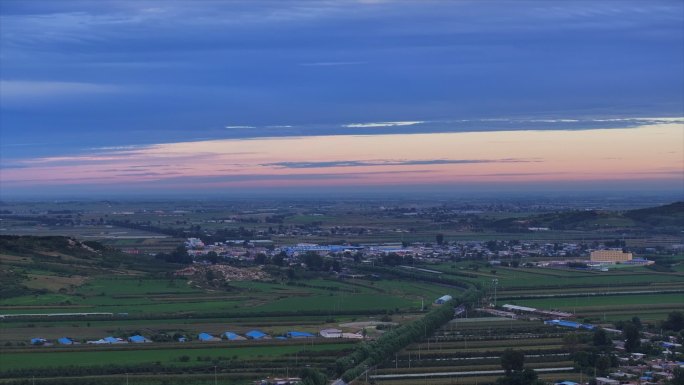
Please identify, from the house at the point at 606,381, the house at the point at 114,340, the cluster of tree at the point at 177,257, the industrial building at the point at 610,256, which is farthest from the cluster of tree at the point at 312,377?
the industrial building at the point at 610,256

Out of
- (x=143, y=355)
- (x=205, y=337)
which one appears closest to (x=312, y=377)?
(x=143, y=355)

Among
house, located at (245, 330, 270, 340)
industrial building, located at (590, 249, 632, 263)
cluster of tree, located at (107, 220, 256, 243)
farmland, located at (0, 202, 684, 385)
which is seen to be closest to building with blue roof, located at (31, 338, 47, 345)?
farmland, located at (0, 202, 684, 385)

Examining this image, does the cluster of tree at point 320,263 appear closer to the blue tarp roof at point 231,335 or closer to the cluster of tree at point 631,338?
the blue tarp roof at point 231,335

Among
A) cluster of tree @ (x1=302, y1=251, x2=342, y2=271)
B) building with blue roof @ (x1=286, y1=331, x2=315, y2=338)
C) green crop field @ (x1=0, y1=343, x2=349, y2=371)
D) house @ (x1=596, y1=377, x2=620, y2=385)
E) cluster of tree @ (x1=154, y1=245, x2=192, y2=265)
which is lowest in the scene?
green crop field @ (x1=0, y1=343, x2=349, y2=371)

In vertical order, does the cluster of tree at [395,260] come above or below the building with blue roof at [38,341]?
above

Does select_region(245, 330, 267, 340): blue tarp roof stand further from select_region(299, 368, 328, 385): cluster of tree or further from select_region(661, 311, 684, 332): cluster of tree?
select_region(661, 311, 684, 332): cluster of tree

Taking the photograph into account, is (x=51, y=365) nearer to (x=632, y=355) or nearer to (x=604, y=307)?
(x=632, y=355)

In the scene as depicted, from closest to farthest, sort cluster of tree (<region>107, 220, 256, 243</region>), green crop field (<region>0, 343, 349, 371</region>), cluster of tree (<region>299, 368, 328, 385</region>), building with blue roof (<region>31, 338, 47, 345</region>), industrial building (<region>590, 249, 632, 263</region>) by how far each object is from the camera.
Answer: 1. cluster of tree (<region>299, 368, 328, 385</region>)
2. green crop field (<region>0, 343, 349, 371</region>)
3. building with blue roof (<region>31, 338, 47, 345</region>)
4. industrial building (<region>590, 249, 632, 263</region>)
5. cluster of tree (<region>107, 220, 256, 243</region>)

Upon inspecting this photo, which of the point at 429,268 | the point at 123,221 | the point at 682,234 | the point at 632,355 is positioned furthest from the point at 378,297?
the point at 123,221

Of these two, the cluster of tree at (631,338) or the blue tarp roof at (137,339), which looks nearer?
the cluster of tree at (631,338)
